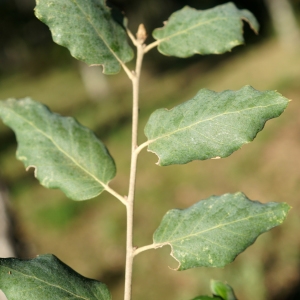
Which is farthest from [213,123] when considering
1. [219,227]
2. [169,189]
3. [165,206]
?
[169,189]

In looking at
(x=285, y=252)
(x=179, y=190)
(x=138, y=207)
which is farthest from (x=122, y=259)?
(x=285, y=252)

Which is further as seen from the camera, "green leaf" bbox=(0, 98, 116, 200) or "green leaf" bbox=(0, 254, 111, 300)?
"green leaf" bbox=(0, 98, 116, 200)

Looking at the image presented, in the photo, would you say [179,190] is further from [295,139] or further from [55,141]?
[55,141]

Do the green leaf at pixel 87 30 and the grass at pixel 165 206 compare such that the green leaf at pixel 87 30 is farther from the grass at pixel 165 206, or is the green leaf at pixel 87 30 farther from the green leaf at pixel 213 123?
the grass at pixel 165 206

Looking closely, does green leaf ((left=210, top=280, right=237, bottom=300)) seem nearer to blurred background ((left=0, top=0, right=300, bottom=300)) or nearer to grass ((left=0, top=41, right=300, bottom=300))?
blurred background ((left=0, top=0, right=300, bottom=300))

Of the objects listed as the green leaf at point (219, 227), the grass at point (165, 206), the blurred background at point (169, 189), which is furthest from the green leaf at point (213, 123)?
the grass at point (165, 206)

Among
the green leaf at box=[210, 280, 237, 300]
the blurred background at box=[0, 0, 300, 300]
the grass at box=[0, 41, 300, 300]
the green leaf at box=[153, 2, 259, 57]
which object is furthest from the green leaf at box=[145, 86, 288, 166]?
the grass at box=[0, 41, 300, 300]
